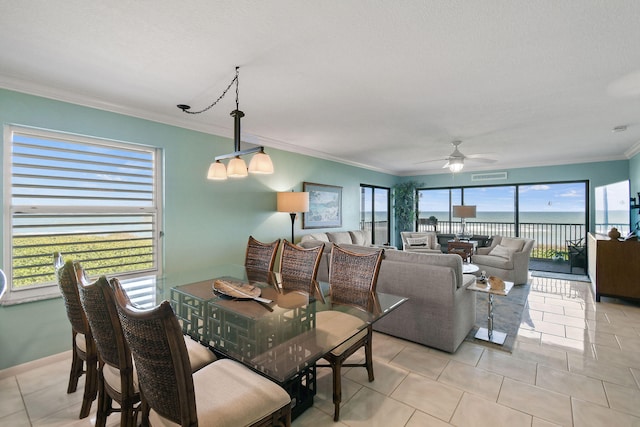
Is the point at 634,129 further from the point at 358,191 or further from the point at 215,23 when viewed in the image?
the point at 215,23

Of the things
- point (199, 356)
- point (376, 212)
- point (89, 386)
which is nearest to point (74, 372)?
point (89, 386)

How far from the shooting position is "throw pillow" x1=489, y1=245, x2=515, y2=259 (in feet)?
17.3

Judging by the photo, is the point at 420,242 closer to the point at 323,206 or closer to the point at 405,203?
the point at 405,203

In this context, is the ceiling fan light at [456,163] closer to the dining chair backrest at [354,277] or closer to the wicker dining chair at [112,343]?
the dining chair backrest at [354,277]

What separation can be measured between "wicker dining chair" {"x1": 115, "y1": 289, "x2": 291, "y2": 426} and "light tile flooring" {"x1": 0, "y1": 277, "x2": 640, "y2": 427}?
2.37 feet

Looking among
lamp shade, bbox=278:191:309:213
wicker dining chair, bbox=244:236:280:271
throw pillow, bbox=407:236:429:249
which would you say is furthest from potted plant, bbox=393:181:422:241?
wicker dining chair, bbox=244:236:280:271

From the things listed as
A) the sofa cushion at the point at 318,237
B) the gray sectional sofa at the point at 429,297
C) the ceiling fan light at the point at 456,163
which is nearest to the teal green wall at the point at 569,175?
the ceiling fan light at the point at 456,163

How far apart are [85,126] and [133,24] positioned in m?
1.60

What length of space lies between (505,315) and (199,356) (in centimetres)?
361

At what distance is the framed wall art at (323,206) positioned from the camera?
5309 mm

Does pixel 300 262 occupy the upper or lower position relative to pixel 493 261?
upper

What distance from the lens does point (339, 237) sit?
555 centimetres

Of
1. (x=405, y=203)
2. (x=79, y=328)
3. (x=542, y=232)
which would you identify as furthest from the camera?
(x=405, y=203)

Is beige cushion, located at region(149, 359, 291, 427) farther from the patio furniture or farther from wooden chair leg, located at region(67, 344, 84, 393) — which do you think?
the patio furniture
